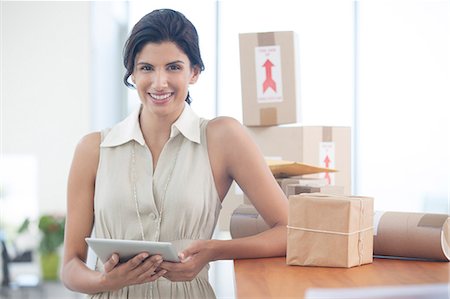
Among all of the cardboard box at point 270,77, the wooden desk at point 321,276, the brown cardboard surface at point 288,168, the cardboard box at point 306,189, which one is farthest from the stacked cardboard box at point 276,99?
the wooden desk at point 321,276

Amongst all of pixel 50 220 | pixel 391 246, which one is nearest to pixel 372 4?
pixel 50 220

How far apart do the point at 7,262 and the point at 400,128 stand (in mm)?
2478

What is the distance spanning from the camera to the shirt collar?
6.02 feet

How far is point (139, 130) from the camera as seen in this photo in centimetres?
187

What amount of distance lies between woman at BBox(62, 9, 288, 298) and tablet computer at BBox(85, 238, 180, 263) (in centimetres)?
17

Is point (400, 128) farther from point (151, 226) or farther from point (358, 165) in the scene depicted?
point (151, 226)

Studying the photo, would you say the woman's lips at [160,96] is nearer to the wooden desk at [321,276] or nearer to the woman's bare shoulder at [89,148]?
the woman's bare shoulder at [89,148]

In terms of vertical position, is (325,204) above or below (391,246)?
above

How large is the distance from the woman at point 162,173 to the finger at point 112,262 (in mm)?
118

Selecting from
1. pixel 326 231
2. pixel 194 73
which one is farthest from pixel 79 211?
pixel 326 231

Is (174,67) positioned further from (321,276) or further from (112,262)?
(321,276)

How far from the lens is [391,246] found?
5.03ft

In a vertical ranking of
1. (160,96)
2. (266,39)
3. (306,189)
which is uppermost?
(266,39)

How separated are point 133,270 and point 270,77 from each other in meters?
1.31
